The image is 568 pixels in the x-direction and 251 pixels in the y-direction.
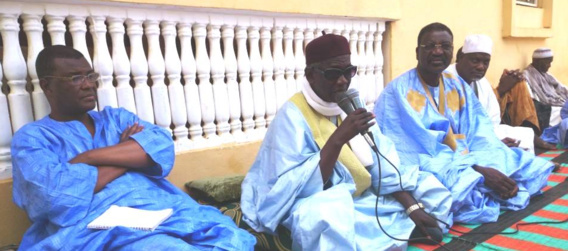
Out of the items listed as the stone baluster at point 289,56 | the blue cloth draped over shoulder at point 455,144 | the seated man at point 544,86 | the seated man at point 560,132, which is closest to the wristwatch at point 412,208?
the blue cloth draped over shoulder at point 455,144

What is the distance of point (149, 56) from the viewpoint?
2830 millimetres

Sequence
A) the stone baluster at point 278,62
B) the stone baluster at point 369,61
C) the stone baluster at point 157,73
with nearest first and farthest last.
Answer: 1. the stone baluster at point 157,73
2. the stone baluster at point 278,62
3. the stone baluster at point 369,61

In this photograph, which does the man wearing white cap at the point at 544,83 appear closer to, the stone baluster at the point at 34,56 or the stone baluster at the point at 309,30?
the stone baluster at the point at 309,30

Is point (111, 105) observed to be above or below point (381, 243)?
above

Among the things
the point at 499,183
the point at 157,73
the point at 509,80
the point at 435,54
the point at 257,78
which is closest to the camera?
the point at 157,73

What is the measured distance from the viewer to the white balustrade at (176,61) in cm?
235

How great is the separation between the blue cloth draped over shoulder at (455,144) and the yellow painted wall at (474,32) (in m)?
1.24

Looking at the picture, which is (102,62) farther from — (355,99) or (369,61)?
(369,61)

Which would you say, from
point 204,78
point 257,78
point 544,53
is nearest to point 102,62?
point 204,78

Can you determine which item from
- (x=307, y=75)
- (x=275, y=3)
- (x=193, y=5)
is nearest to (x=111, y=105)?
(x=193, y=5)

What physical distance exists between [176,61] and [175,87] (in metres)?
0.18

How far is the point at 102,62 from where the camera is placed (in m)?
2.60

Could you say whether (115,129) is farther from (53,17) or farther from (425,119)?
(425,119)

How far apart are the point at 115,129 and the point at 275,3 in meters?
1.67
